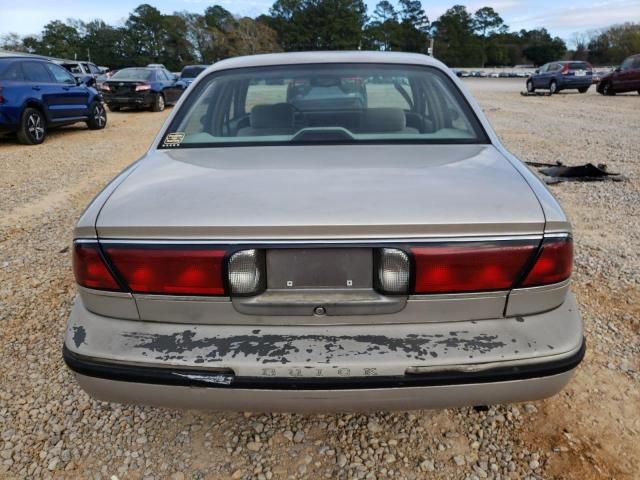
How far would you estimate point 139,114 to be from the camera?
16109 mm

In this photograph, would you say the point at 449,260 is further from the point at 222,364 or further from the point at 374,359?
the point at 222,364

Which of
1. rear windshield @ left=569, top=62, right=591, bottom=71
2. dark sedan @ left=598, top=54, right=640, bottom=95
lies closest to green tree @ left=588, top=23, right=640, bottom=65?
rear windshield @ left=569, top=62, right=591, bottom=71

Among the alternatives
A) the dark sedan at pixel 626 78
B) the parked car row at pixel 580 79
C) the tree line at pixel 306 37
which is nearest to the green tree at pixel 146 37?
the tree line at pixel 306 37

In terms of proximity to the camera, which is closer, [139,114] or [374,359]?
[374,359]

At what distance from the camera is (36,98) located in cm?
957

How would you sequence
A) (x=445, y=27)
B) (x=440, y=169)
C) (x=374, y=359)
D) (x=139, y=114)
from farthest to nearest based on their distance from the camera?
(x=445, y=27), (x=139, y=114), (x=440, y=169), (x=374, y=359)

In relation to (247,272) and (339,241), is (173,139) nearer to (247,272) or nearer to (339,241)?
(247,272)

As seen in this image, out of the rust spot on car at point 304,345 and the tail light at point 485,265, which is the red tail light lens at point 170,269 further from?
the tail light at point 485,265

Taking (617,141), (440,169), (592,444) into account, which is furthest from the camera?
(617,141)

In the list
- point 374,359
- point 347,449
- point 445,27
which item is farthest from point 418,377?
point 445,27

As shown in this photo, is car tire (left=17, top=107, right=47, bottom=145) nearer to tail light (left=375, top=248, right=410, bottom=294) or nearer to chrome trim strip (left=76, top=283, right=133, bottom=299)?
chrome trim strip (left=76, top=283, right=133, bottom=299)

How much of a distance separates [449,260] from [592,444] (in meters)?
1.15

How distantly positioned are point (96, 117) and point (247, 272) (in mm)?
12092

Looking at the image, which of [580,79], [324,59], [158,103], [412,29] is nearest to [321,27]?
[412,29]
